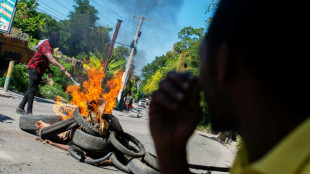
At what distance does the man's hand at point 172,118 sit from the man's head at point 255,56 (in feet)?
0.38

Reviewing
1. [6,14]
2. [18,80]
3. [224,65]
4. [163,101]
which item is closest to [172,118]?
[163,101]

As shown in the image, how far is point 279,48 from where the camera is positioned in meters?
0.83

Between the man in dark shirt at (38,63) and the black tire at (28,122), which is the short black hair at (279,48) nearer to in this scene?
the black tire at (28,122)

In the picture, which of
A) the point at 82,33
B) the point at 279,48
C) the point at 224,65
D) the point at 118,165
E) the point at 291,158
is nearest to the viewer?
the point at 291,158

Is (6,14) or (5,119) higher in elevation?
(6,14)

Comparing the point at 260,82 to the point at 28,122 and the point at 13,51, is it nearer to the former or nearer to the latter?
the point at 28,122

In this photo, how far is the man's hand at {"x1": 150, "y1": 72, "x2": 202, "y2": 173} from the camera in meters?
1.10

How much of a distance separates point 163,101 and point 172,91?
2.1 inches

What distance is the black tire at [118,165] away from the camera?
5324 millimetres

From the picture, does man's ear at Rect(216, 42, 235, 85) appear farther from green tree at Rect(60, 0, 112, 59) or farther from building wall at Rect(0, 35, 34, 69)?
green tree at Rect(60, 0, 112, 59)

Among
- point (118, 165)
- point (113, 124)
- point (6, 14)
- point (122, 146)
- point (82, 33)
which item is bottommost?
point (118, 165)

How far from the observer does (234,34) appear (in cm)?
92

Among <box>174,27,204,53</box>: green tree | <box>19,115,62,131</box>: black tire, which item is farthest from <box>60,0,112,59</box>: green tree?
<box>19,115,62,131</box>: black tire

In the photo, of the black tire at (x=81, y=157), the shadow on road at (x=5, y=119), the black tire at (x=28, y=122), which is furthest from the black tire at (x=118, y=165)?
the shadow on road at (x=5, y=119)
